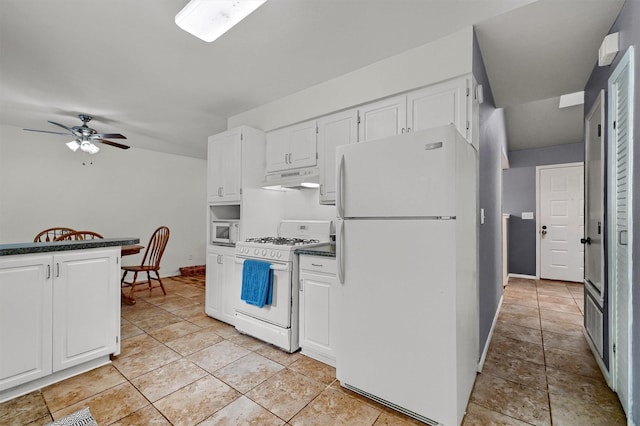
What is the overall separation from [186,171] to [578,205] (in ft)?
25.2

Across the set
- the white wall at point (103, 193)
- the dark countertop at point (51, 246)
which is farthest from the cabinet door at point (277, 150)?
the white wall at point (103, 193)

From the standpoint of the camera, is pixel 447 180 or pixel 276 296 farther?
pixel 276 296

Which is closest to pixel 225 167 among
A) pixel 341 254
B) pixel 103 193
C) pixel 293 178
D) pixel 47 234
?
pixel 293 178

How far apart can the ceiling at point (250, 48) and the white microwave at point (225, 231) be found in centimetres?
145

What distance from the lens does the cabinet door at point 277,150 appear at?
3205mm

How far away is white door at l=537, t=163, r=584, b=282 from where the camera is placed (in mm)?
5176

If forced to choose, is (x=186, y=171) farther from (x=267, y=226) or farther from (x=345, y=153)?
(x=345, y=153)

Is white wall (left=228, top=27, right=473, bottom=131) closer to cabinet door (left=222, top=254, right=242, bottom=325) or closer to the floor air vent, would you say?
cabinet door (left=222, top=254, right=242, bottom=325)

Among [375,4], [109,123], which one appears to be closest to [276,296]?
[375,4]

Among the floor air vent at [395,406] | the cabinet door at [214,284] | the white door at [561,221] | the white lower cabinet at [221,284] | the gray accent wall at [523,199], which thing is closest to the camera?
the floor air vent at [395,406]

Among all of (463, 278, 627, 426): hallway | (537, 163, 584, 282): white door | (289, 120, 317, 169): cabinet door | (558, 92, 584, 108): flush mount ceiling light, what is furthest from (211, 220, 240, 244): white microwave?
(537, 163, 584, 282): white door

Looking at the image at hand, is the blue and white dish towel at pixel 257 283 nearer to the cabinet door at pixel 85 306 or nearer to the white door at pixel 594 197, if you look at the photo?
the cabinet door at pixel 85 306

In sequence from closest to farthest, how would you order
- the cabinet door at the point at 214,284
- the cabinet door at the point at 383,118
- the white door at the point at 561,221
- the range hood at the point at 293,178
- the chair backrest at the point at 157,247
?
the cabinet door at the point at 383,118
the range hood at the point at 293,178
the cabinet door at the point at 214,284
the chair backrest at the point at 157,247
the white door at the point at 561,221

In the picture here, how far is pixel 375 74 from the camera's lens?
99.1 inches
